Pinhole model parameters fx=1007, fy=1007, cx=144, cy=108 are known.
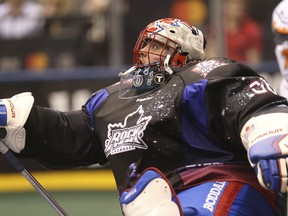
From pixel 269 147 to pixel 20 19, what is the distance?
5.80 metres

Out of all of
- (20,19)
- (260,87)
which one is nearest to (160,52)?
(260,87)

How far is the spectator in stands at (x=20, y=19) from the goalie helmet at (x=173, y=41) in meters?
4.81

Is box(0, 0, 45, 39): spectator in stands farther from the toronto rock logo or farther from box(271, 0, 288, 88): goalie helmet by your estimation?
the toronto rock logo

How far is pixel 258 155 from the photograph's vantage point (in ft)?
11.6

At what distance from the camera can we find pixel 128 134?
13.3ft

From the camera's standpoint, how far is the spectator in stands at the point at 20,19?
898cm

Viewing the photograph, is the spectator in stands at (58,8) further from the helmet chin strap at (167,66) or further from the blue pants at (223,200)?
the blue pants at (223,200)

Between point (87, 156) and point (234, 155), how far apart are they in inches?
30.9

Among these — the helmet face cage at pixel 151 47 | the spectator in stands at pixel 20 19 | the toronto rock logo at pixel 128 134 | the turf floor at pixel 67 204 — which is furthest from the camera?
the spectator in stands at pixel 20 19

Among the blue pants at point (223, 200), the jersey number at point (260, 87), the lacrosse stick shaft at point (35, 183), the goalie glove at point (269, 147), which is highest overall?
the jersey number at point (260, 87)

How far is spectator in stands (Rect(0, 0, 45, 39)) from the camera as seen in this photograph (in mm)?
8977

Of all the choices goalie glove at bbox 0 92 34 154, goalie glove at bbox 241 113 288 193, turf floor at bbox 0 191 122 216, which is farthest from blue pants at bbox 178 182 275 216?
turf floor at bbox 0 191 122 216

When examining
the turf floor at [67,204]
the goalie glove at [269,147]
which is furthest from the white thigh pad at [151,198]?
the turf floor at [67,204]

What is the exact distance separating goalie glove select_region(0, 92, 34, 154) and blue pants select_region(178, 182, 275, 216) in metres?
0.84
